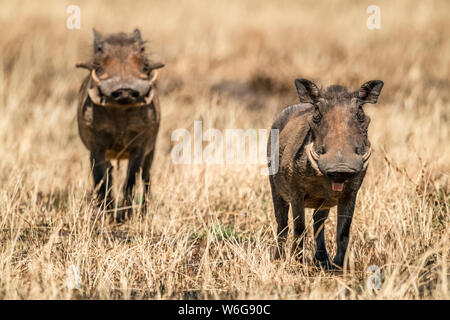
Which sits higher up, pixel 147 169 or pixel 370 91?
pixel 370 91

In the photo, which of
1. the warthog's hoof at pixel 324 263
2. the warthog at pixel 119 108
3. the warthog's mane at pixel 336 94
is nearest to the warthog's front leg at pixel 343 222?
the warthog's hoof at pixel 324 263

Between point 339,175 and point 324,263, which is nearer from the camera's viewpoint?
point 339,175

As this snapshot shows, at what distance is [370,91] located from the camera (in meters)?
4.49

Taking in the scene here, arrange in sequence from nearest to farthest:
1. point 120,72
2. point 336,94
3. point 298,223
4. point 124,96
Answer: point 336,94 < point 298,223 < point 124,96 < point 120,72

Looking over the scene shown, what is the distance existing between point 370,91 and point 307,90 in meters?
0.37

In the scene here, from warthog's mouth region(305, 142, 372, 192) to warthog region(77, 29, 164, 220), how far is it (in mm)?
2433

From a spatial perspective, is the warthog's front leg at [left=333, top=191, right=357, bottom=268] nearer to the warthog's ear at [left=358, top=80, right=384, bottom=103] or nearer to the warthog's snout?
the warthog's ear at [left=358, top=80, right=384, bottom=103]

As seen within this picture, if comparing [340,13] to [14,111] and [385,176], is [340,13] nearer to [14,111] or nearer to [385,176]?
[14,111]

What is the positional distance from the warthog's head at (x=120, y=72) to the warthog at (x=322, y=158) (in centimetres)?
168

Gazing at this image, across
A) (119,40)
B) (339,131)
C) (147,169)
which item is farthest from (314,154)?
(147,169)

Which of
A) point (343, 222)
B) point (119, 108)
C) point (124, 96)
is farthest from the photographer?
point (119, 108)

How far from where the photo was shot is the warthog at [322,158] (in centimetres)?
418

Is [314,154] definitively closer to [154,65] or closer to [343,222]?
[343,222]

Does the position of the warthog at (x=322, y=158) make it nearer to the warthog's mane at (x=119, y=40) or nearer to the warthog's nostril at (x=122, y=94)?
the warthog's nostril at (x=122, y=94)
